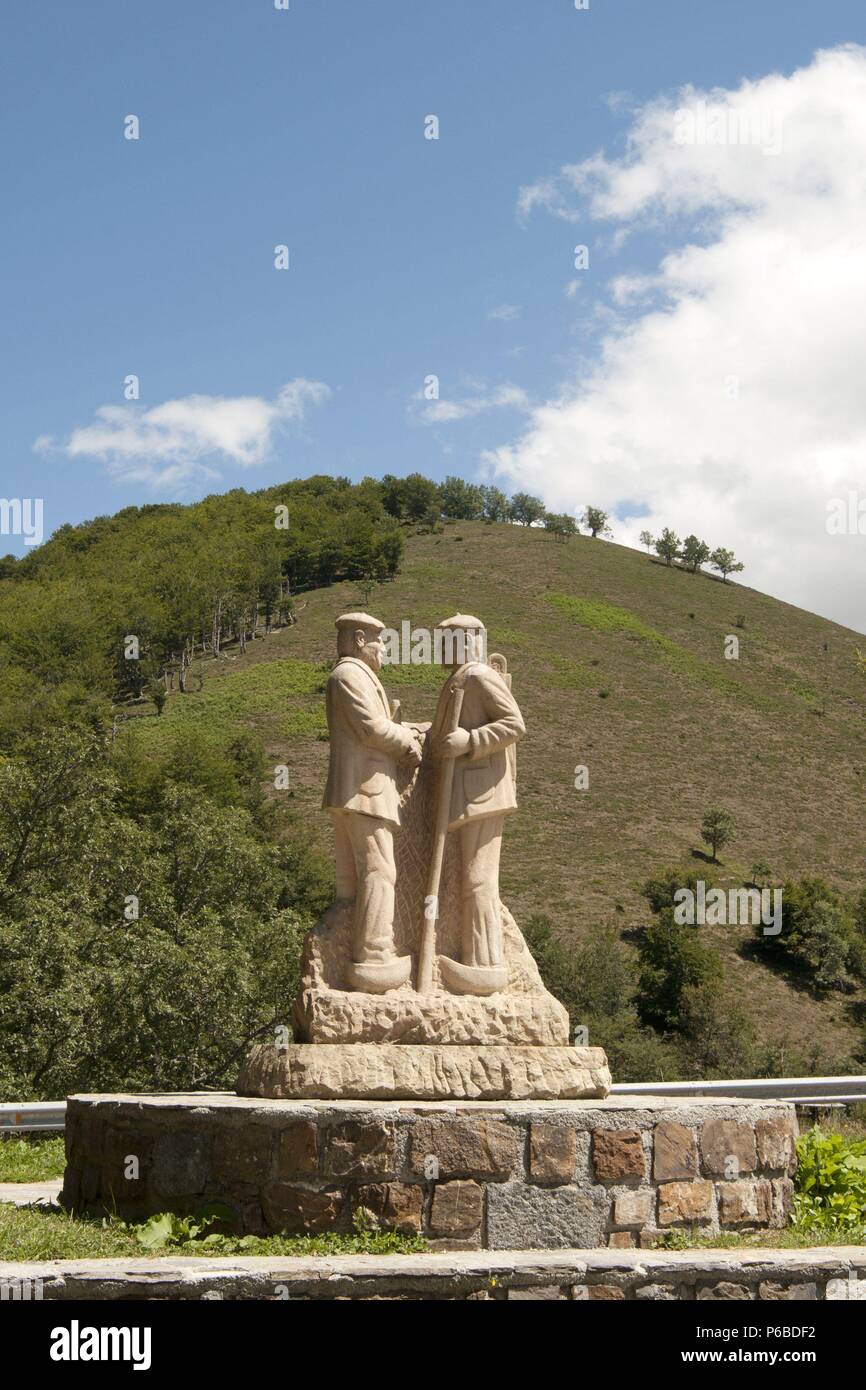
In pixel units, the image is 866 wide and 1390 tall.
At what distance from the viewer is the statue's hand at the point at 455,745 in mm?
10250

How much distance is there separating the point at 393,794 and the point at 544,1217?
3.22 meters

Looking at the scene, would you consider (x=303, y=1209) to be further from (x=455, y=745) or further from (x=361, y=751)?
(x=455, y=745)

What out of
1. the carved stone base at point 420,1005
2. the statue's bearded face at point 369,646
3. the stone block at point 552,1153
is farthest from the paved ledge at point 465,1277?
the statue's bearded face at point 369,646

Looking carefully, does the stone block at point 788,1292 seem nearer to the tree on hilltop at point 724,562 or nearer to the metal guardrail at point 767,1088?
the metal guardrail at point 767,1088

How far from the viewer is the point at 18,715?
4584 cm

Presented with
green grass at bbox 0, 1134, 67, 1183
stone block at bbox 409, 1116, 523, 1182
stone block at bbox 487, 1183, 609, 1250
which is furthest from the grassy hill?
stone block at bbox 409, 1116, 523, 1182

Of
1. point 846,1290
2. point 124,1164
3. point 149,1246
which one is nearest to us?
point 846,1290

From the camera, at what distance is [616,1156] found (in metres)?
8.27

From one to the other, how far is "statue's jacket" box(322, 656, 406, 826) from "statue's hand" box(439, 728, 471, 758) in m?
0.34

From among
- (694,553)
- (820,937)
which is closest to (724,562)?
(694,553)

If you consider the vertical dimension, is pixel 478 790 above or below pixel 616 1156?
above

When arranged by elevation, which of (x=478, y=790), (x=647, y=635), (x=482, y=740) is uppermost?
(x=647, y=635)
